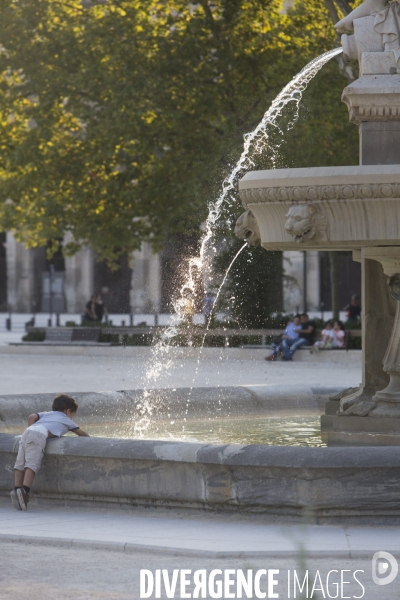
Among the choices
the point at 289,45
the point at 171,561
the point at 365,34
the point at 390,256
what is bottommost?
the point at 171,561

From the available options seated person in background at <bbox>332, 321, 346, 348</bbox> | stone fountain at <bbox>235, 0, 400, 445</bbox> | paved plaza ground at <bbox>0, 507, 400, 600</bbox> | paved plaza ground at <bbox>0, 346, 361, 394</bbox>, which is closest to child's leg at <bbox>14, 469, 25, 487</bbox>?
paved plaza ground at <bbox>0, 507, 400, 600</bbox>

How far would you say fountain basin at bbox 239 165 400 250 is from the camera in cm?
815

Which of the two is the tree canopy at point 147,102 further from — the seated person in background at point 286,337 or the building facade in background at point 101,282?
the building facade in background at point 101,282

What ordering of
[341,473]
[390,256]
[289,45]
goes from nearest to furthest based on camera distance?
[341,473] → [390,256] → [289,45]

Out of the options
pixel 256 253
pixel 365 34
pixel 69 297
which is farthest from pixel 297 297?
pixel 365 34

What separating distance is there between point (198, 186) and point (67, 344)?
525 cm

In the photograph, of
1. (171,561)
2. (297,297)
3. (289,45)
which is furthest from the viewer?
(297,297)

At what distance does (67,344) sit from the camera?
27.7m

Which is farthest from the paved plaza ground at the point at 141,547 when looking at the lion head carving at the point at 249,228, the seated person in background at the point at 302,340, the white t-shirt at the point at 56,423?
the seated person in background at the point at 302,340

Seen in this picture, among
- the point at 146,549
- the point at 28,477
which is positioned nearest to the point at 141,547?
the point at 146,549

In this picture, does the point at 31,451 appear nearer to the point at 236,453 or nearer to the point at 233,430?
the point at 236,453

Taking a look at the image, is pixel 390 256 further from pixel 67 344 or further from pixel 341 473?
pixel 67 344

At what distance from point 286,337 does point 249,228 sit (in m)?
15.8

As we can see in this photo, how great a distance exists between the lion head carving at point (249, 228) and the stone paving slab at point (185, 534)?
230 centimetres
